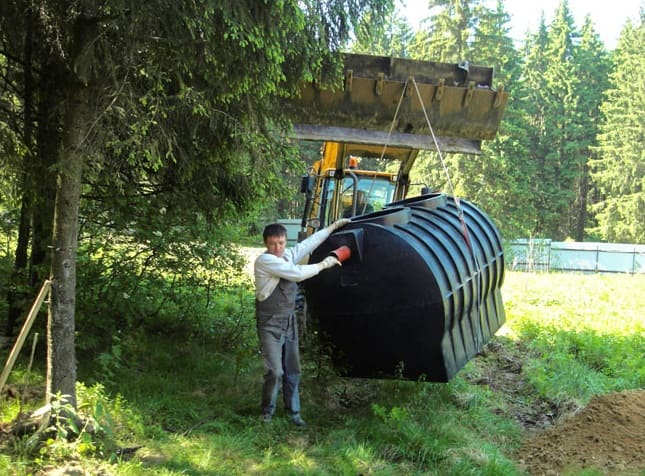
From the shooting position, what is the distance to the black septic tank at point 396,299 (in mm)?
4953

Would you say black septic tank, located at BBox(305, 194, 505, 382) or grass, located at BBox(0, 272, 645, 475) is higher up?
black septic tank, located at BBox(305, 194, 505, 382)

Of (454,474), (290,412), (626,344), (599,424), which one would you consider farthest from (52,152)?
(626,344)

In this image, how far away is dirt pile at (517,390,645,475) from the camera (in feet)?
15.2

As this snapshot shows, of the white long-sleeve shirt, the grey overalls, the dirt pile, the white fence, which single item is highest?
the white long-sleeve shirt

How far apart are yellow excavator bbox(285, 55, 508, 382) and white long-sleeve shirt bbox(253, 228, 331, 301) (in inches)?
4.9

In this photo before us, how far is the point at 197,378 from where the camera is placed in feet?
20.4

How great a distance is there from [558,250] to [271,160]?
2640 cm

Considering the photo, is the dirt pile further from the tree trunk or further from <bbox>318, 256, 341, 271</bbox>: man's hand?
the tree trunk

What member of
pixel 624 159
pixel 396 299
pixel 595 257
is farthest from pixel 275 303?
pixel 624 159

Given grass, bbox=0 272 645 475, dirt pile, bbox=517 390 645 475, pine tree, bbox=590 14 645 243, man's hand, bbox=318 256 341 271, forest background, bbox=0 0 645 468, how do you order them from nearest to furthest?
grass, bbox=0 272 645 475 < forest background, bbox=0 0 645 468 < dirt pile, bbox=517 390 645 475 < man's hand, bbox=318 256 341 271 < pine tree, bbox=590 14 645 243

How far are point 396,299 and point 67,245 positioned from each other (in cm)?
243

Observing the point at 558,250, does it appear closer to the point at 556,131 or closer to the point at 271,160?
the point at 556,131

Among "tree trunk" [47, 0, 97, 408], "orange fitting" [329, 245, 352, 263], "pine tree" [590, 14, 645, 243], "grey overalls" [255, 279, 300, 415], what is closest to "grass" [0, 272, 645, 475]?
"grey overalls" [255, 279, 300, 415]

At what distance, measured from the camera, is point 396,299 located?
499 cm
